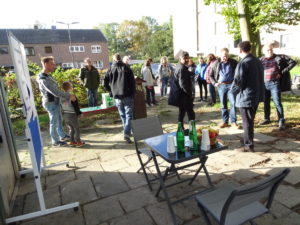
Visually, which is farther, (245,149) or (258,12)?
(258,12)

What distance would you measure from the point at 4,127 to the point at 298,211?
4144 millimetres

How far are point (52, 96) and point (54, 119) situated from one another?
53 cm

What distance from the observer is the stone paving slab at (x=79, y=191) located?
3037 mm

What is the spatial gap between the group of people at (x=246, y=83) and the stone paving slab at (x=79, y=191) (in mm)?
2531

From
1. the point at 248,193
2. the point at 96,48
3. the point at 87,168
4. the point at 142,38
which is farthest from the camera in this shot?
the point at 142,38

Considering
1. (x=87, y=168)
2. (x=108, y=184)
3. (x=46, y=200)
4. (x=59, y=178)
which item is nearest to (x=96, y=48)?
(x=87, y=168)

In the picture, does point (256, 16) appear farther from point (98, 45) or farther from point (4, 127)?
point (98, 45)

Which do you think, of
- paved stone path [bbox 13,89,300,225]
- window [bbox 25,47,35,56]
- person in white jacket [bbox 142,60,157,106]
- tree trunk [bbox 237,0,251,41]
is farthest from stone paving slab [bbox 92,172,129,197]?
window [bbox 25,47,35,56]

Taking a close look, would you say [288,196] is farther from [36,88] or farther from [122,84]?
[36,88]

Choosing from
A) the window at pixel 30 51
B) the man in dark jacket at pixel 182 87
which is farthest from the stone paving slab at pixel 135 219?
the window at pixel 30 51

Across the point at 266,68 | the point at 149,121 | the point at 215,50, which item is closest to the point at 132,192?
the point at 149,121

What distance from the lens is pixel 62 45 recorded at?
36781 mm

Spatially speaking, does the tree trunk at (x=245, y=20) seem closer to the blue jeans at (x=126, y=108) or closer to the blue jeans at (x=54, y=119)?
the blue jeans at (x=126, y=108)

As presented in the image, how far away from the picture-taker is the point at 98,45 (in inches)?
1512
